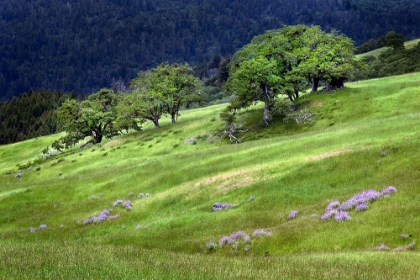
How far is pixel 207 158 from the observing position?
3838cm

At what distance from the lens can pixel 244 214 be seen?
815 inches

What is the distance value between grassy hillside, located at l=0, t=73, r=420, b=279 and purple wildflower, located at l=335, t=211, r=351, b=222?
0.90 ft

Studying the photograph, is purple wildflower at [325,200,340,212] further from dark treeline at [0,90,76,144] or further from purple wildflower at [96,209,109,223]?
dark treeline at [0,90,76,144]

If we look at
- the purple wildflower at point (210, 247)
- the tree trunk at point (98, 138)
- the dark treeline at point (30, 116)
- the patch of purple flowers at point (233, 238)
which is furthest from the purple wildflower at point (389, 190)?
the dark treeline at point (30, 116)

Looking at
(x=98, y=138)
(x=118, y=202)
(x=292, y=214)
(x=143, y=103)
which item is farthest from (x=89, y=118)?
(x=292, y=214)

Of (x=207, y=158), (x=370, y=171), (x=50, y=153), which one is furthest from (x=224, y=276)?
(x=50, y=153)

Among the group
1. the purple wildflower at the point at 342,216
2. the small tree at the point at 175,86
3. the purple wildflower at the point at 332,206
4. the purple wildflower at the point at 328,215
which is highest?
the purple wildflower at the point at 342,216

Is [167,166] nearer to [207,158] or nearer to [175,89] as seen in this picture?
[207,158]

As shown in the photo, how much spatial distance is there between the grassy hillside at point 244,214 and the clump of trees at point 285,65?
750 cm

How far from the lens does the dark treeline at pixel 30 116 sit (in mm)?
162000

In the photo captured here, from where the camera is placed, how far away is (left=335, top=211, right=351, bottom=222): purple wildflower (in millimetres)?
16172

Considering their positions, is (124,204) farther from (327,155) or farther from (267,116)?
(267,116)

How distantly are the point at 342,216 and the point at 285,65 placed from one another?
46.6 metres

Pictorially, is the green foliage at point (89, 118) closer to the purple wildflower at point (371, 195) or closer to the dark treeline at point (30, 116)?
the purple wildflower at point (371, 195)
